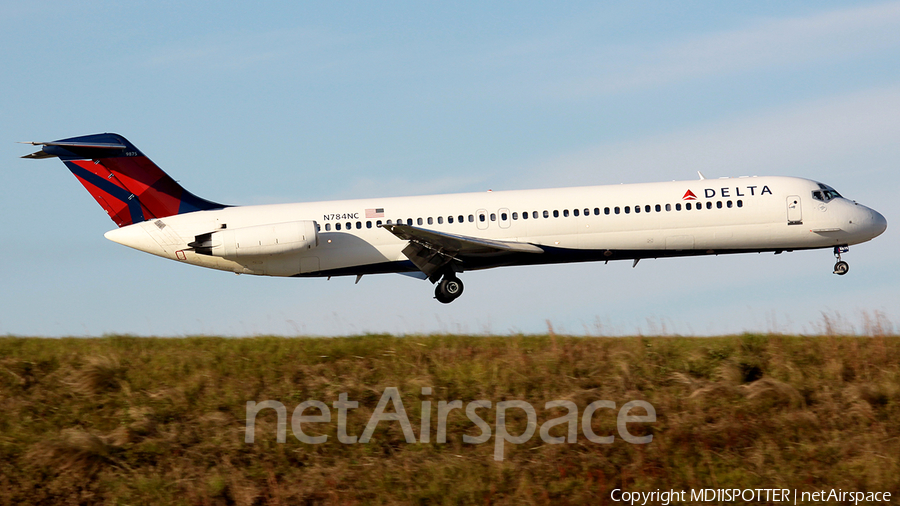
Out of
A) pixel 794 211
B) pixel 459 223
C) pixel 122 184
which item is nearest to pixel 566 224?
pixel 459 223

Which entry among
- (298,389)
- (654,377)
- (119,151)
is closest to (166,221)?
(119,151)

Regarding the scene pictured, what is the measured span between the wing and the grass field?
5920 mm

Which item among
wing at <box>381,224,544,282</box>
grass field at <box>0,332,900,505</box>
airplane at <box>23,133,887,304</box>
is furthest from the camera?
airplane at <box>23,133,887,304</box>

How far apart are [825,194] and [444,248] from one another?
1014 cm

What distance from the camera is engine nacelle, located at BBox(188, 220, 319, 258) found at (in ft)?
66.4

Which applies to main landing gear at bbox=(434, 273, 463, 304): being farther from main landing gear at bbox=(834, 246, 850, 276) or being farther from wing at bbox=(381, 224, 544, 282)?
main landing gear at bbox=(834, 246, 850, 276)

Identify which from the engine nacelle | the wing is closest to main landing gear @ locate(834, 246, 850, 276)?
the wing

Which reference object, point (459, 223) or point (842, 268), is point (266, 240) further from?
point (842, 268)

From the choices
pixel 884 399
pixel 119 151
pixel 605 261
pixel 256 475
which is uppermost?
pixel 119 151

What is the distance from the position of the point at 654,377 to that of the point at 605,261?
8992 mm

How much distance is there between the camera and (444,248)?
2011 cm

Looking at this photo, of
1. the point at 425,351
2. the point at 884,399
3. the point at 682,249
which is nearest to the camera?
the point at 884,399

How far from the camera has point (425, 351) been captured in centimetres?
1320

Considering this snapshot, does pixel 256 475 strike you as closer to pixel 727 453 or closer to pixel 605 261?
pixel 727 453
